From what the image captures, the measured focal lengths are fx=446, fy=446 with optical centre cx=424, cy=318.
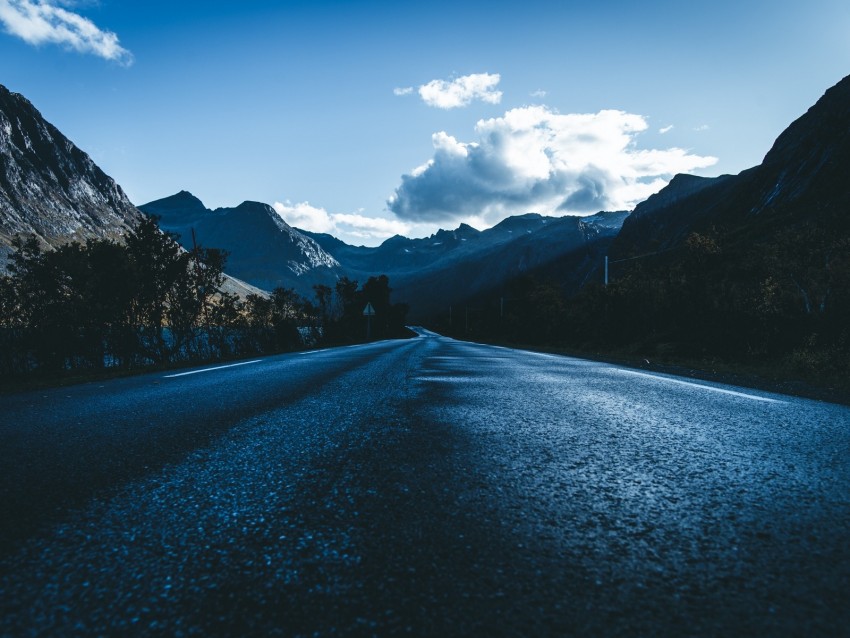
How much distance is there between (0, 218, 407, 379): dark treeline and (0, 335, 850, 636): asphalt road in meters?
10.5

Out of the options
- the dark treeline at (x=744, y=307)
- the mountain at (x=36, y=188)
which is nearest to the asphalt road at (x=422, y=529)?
the dark treeline at (x=744, y=307)

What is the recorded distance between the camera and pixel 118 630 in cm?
90

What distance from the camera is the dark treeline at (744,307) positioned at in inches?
488

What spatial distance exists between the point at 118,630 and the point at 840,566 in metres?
1.77

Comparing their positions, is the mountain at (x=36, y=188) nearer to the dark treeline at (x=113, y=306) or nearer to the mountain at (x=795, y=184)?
the dark treeline at (x=113, y=306)

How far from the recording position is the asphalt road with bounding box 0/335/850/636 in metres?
0.97

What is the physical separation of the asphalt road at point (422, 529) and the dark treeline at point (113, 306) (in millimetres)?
10498

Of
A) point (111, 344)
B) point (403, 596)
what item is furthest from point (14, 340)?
point (403, 596)

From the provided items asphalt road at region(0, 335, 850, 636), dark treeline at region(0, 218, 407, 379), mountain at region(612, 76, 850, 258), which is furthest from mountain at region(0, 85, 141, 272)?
asphalt road at region(0, 335, 850, 636)

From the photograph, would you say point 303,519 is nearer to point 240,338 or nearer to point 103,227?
point 240,338

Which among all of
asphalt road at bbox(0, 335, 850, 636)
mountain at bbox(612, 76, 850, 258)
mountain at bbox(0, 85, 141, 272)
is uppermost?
mountain at bbox(0, 85, 141, 272)

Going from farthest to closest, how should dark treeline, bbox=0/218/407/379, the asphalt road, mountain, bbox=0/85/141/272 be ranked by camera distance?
mountain, bbox=0/85/141/272
dark treeline, bbox=0/218/407/379
the asphalt road

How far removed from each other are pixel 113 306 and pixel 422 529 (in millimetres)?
15368

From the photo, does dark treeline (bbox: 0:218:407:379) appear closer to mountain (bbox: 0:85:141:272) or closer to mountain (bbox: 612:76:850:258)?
mountain (bbox: 612:76:850:258)
